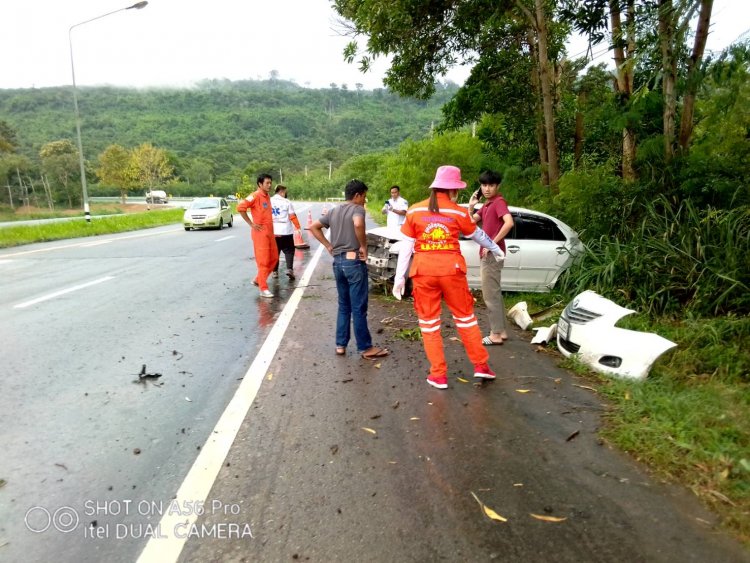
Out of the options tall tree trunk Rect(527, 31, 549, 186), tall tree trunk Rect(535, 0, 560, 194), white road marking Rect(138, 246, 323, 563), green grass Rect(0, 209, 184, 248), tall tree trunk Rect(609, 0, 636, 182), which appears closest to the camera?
white road marking Rect(138, 246, 323, 563)

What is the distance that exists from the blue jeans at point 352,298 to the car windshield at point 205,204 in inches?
797

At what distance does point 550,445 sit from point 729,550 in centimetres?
113

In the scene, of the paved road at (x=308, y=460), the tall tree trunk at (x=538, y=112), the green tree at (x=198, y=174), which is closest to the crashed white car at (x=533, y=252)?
the paved road at (x=308, y=460)

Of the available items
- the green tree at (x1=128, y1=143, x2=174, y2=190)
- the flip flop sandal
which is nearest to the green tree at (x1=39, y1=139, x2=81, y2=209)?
the green tree at (x1=128, y1=143, x2=174, y2=190)

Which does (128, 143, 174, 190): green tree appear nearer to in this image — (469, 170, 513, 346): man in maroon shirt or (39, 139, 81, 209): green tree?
(39, 139, 81, 209): green tree

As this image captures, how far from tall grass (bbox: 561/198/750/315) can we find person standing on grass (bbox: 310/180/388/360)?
3501 millimetres

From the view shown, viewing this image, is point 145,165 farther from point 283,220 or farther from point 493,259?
point 493,259

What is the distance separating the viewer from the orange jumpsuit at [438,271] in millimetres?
4133

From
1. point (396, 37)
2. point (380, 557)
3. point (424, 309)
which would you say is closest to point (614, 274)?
point (424, 309)

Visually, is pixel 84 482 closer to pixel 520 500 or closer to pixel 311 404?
pixel 311 404

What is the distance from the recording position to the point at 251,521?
250 cm

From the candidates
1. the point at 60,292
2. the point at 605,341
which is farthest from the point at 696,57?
the point at 60,292

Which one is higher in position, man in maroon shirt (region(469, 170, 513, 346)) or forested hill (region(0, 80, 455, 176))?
forested hill (region(0, 80, 455, 176))

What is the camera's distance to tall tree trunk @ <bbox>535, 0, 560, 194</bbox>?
9609mm
